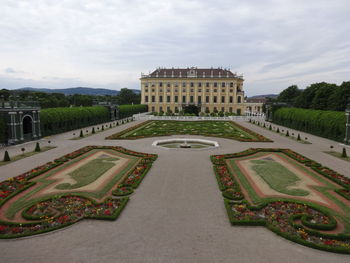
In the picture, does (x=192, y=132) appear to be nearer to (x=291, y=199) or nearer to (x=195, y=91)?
(x=291, y=199)

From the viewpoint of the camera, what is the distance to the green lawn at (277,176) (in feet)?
49.6

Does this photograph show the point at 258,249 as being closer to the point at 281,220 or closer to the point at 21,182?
the point at 281,220

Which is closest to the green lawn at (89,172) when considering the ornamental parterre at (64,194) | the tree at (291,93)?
the ornamental parterre at (64,194)

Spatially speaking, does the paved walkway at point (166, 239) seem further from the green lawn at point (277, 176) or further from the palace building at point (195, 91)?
the palace building at point (195, 91)

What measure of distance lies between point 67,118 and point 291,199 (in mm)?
38411

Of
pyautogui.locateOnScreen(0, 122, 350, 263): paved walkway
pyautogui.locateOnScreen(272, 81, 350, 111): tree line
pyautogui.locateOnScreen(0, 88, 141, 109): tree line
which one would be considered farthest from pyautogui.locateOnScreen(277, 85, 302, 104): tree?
pyautogui.locateOnScreen(0, 122, 350, 263): paved walkway

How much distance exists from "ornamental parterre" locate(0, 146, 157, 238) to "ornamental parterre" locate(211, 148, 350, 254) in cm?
587

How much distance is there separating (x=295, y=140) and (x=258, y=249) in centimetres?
2935

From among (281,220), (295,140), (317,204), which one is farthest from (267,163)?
(295,140)

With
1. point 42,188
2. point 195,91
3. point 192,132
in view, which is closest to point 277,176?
point 42,188

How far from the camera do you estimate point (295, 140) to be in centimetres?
3500

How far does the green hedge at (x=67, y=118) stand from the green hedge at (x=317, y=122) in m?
40.1

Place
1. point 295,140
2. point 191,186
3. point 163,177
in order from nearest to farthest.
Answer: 1. point 191,186
2. point 163,177
3. point 295,140

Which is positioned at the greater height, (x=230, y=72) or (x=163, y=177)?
(x=230, y=72)
